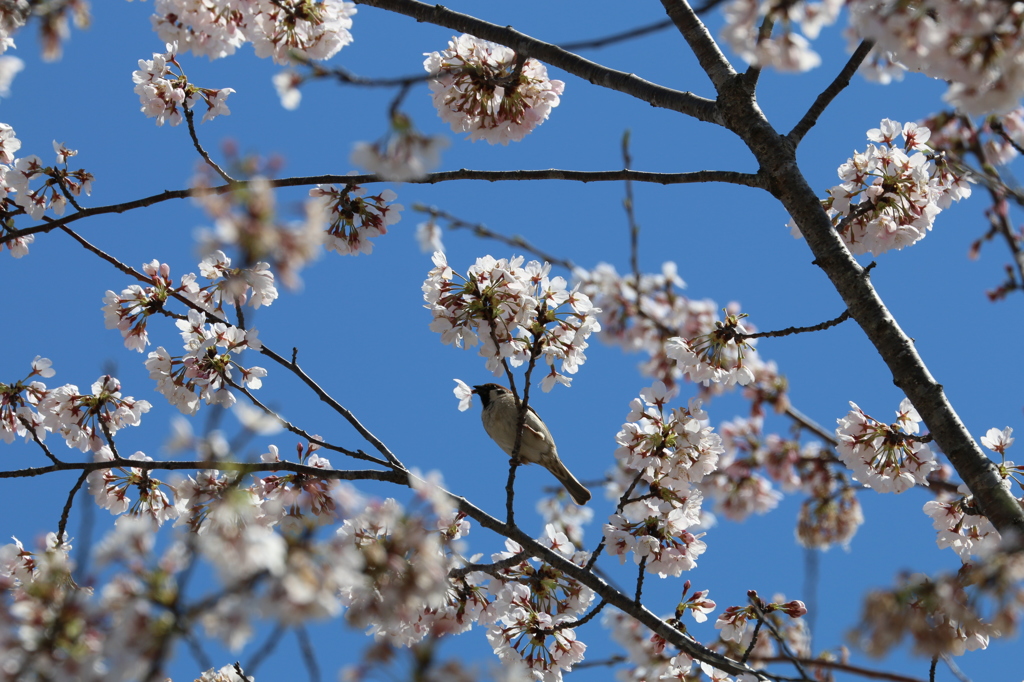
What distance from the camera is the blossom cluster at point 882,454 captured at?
4.38 meters

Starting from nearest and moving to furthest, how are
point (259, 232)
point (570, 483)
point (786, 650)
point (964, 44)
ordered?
1. point (259, 232)
2. point (964, 44)
3. point (786, 650)
4. point (570, 483)

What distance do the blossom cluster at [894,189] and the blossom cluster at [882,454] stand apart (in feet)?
3.60

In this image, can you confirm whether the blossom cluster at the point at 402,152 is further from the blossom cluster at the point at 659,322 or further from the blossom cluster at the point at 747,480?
the blossom cluster at the point at 747,480

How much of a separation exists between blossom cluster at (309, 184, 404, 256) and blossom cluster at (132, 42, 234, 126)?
1.17m

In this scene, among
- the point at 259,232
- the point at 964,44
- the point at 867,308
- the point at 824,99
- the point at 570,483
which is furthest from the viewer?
the point at 570,483

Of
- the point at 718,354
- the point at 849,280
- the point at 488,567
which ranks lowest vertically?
the point at 488,567

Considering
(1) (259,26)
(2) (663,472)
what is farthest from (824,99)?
(1) (259,26)

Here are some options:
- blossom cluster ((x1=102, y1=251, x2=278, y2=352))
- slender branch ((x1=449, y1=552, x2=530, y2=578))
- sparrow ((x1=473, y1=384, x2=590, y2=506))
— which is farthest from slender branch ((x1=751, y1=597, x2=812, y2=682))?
blossom cluster ((x1=102, y1=251, x2=278, y2=352))

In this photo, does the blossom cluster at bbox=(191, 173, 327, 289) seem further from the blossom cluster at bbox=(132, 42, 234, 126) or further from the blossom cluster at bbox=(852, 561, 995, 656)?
the blossom cluster at bbox=(132, 42, 234, 126)

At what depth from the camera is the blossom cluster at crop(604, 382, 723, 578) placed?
15.4 ft

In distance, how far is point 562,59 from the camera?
4.35 m

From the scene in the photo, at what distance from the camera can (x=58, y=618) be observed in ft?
7.14

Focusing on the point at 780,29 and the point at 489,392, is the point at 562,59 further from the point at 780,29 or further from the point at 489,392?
the point at 489,392

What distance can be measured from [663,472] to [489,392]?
3.34 meters
